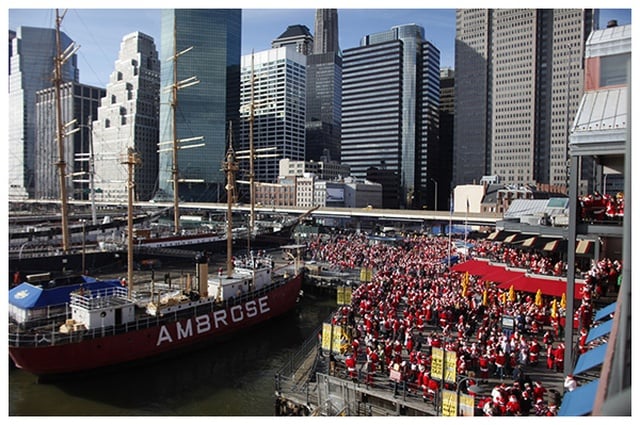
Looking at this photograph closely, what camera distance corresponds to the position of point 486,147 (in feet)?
555

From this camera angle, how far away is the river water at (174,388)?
67.3 ft

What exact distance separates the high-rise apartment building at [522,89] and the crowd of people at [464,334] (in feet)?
435

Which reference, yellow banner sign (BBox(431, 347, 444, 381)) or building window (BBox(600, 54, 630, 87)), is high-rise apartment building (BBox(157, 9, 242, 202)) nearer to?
yellow banner sign (BBox(431, 347, 444, 381))

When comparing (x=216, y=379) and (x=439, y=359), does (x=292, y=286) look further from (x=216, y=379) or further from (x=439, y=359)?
(x=439, y=359)

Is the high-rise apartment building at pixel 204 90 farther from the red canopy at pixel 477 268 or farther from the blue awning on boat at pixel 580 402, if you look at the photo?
the blue awning on boat at pixel 580 402

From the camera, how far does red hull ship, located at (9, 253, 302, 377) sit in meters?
21.6

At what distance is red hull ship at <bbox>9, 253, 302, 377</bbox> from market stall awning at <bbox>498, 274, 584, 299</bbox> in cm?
1548

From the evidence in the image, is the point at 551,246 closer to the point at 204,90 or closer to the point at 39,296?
the point at 39,296

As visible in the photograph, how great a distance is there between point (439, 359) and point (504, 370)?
3.56 metres

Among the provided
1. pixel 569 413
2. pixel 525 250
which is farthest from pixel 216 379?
pixel 525 250

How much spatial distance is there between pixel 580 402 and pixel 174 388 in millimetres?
17973

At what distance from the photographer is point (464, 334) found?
21609 mm

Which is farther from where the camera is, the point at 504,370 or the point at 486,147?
the point at 486,147

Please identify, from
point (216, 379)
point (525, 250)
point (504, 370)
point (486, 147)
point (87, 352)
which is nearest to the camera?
point (504, 370)
